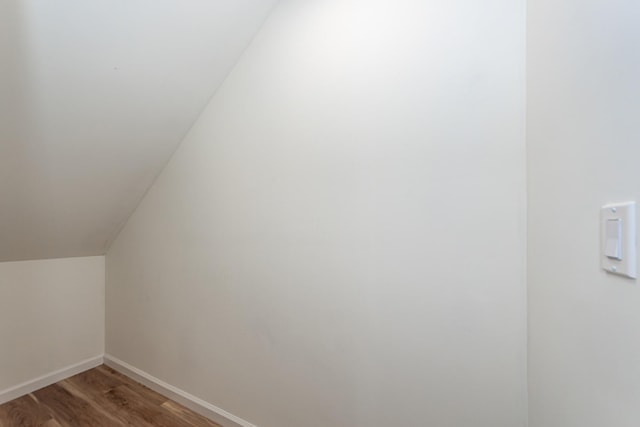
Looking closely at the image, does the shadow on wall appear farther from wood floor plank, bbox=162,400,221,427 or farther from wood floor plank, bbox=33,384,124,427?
wood floor plank, bbox=162,400,221,427

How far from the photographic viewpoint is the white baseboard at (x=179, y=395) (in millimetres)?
1745

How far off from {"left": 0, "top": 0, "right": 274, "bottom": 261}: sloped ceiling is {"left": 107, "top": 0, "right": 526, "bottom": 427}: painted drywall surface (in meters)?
0.17

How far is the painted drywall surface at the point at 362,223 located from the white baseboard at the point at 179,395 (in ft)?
0.21

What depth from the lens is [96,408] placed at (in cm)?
192

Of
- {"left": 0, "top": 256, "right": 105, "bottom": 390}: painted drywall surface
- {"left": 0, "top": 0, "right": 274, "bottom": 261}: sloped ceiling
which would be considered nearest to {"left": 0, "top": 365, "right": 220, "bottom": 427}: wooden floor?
{"left": 0, "top": 256, "right": 105, "bottom": 390}: painted drywall surface

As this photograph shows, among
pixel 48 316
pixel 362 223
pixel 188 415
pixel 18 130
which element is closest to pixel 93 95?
pixel 18 130

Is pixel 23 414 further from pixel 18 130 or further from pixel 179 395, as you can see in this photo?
pixel 18 130

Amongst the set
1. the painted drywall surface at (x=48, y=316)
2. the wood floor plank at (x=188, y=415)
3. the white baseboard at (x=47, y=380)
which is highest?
the painted drywall surface at (x=48, y=316)

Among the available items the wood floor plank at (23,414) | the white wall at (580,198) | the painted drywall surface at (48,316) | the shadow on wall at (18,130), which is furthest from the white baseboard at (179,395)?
the white wall at (580,198)

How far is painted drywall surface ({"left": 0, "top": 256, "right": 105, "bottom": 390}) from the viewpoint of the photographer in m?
2.05

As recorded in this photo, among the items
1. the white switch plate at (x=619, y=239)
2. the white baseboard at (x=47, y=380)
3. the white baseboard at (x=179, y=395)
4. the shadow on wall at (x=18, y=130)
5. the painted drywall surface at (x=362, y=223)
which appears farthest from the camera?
the white baseboard at (x=47, y=380)

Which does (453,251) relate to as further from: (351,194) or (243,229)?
(243,229)

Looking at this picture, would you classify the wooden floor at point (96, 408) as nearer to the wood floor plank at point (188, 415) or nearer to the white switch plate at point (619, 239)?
the wood floor plank at point (188, 415)

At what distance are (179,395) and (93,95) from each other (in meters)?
1.87
